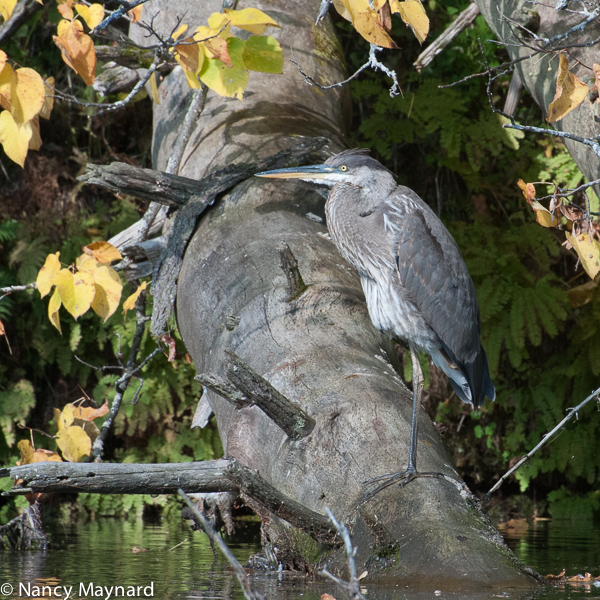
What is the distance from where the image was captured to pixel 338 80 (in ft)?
16.9

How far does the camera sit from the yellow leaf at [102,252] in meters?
3.73

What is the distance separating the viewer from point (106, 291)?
368 cm

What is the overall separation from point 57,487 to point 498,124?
16.6ft

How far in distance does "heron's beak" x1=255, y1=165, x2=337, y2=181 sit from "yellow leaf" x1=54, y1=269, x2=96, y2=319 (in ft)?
3.38

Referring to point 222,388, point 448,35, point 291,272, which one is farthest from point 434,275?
point 448,35

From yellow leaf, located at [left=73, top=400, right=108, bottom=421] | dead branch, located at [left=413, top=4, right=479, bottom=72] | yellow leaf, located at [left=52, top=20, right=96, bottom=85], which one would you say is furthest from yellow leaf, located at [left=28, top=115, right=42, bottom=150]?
dead branch, located at [left=413, top=4, right=479, bottom=72]

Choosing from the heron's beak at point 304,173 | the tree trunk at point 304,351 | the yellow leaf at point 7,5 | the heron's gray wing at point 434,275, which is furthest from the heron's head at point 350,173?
the yellow leaf at point 7,5

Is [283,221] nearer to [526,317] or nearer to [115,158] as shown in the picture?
[526,317]

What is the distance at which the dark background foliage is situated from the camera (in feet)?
19.5

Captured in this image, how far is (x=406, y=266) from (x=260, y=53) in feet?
4.27

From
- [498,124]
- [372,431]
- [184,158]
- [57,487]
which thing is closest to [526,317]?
[498,124]

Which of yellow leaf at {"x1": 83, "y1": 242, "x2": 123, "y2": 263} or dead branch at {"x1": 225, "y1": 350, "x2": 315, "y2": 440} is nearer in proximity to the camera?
Answer: dead branch at {"x1": 225, "y1": 350, "x2": 315, "y2": 440}

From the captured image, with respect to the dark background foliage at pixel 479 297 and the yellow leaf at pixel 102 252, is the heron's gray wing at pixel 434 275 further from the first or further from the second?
the dark background foliage at pixel 479 297

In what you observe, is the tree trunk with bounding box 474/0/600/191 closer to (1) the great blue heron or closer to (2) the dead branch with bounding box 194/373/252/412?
(1) the great blue heron
